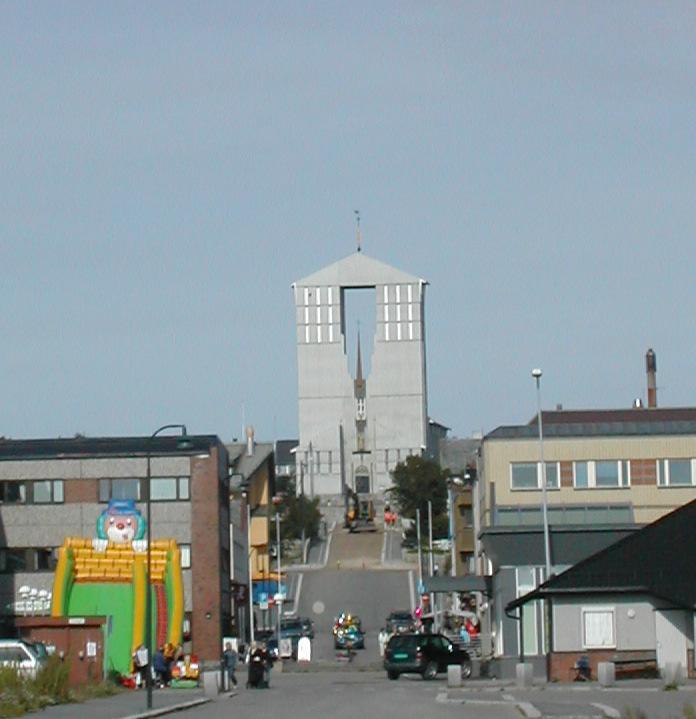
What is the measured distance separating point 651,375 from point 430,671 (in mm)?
83480

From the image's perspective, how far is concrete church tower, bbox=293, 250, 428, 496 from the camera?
173125mm

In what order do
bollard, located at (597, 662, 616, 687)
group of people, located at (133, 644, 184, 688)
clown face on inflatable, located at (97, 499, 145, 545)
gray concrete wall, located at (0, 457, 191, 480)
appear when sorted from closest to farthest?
bollard, located at (597, 662, 616, 687), group of people, located at (133, 644, 184, 688), clown face on inflatable, located at (97, 499, 145, 545), gray concrete wall, located at (0, 457, 191, 480)

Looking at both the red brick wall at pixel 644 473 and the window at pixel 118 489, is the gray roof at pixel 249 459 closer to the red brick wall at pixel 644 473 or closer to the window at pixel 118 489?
the window at pixel 118 489

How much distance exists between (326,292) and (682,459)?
10137 centimetres

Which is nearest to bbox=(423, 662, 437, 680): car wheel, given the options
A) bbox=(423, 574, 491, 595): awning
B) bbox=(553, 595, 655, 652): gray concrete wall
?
bbox=(553, 595, 655, 652): gray concrete wall

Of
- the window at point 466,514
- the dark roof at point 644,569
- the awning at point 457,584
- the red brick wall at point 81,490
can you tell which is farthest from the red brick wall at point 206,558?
the dark roof at point 644,569

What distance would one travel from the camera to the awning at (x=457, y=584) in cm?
6969

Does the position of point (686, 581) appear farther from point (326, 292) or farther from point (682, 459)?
point (326, 292)

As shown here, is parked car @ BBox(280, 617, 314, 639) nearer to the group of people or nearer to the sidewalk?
the group of people

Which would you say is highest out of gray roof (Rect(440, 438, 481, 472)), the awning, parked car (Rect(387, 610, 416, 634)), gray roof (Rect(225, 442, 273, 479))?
gray roof (Rect(440, 438, 481, 472))

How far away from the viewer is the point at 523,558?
2657 inches

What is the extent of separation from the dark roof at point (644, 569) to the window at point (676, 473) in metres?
21.5

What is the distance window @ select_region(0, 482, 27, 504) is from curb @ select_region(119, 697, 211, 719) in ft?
118

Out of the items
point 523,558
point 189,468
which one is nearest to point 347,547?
point 189,468
